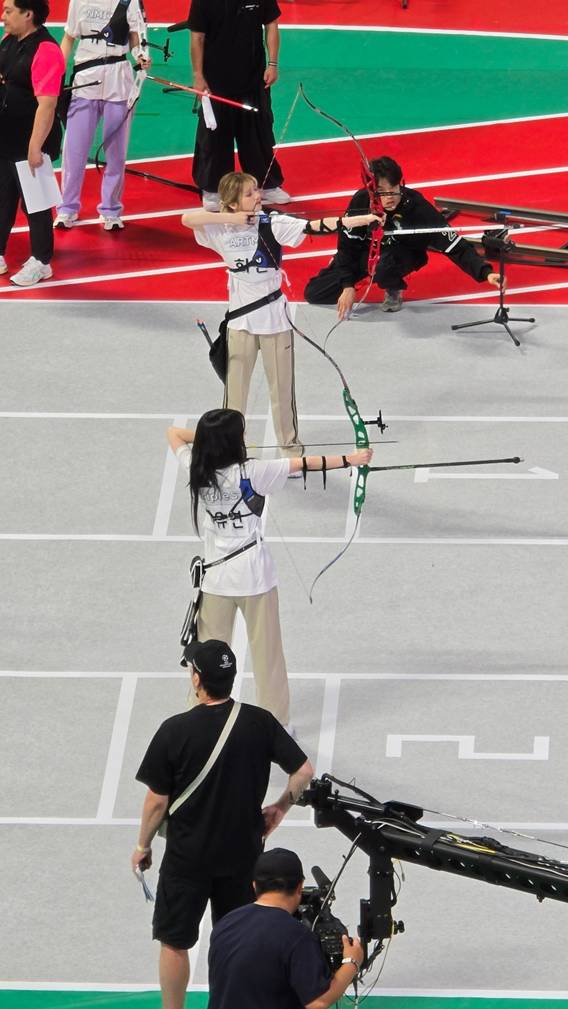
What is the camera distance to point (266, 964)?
5.18 metres

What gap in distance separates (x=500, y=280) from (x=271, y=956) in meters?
6.97

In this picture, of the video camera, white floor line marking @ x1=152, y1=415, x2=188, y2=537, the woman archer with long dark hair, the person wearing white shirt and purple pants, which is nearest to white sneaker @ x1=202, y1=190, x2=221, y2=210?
the person wearing white shirt and purple pants

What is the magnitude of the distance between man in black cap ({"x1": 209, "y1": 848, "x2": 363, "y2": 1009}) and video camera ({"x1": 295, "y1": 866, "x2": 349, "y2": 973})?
0.15m

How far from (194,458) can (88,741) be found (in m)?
1.68

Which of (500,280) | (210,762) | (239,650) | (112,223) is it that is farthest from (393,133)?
(210,762)

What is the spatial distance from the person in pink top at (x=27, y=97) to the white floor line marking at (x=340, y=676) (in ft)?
15.1

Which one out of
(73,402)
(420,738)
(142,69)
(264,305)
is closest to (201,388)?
(73,402)

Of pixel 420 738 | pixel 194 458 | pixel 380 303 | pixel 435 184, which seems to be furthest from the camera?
pixel 435 184

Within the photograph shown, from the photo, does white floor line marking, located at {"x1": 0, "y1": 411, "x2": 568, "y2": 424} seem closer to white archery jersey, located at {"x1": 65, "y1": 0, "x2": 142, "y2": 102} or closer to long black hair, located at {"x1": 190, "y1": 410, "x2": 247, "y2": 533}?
white archery jersey, located at {"x1": 65, "y1": 0, "x2": 142, "y2": 102}

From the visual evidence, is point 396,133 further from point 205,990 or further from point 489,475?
point 205,990

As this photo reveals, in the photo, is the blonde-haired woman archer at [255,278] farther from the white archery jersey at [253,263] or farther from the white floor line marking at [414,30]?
the white floor line marking at [414,30]

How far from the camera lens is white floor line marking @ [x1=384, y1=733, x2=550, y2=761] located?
26.1 ft

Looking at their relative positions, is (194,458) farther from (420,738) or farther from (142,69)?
(142,69)

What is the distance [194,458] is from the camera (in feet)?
23.6
